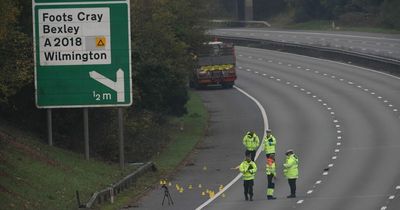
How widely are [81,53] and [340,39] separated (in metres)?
58.8

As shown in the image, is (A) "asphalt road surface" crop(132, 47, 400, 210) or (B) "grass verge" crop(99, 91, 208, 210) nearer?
(A) "asphalt road surface" crop(132, 47, 400, 210)

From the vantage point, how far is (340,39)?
9050cm

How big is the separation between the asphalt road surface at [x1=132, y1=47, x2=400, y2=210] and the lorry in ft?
2.83

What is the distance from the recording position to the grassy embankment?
2773 cm

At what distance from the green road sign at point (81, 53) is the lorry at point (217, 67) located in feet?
111

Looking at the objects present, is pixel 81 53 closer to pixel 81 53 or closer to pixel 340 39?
pixel 81 53

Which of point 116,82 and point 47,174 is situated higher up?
point 116,82

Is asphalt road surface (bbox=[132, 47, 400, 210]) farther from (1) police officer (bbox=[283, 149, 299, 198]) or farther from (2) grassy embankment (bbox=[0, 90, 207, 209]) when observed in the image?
(2) grassy embankment (bbox=[0, 90, 207, 209])

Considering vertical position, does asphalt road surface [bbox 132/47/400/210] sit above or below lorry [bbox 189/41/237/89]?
below

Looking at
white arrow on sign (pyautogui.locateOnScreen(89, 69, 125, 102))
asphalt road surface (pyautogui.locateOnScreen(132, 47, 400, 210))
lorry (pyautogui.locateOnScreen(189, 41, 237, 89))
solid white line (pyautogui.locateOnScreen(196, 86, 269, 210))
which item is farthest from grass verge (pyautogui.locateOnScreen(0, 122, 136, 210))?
lorry (pyautogui.locateOnScreen(189, 41, 237, 89))

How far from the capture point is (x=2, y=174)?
28.4m

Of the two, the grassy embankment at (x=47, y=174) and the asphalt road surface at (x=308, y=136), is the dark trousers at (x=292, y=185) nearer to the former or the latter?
the asphalt road surface at (x=308, y=136)

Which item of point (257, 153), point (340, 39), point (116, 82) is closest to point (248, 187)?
point (116, 82)

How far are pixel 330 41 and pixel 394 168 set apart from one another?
52.5 meters
